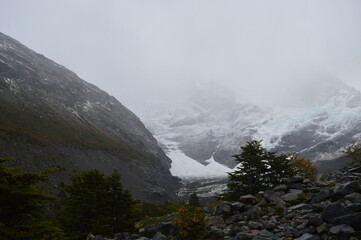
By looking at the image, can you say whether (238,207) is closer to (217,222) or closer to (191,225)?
(217,222)

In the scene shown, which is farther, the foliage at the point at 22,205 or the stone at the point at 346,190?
the stone at the point at 346,190

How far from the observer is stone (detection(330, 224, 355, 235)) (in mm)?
10320

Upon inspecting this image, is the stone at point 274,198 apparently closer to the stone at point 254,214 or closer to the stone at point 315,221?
the stone at point 254,214

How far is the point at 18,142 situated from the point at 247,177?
321 ft

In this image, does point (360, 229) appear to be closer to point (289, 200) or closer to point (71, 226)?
point (289, 200)

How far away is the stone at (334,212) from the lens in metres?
11.5

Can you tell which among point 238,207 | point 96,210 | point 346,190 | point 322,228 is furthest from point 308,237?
point 96,210

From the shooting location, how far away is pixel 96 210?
25234 mm

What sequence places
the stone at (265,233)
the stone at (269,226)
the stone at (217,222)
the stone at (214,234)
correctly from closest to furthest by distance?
1. the stone at (265,233)
2. the stone at (269,226)
3. the stone at (214,234)
4. the stone at (217,222)

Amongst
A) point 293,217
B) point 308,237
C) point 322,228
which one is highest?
point 293,217

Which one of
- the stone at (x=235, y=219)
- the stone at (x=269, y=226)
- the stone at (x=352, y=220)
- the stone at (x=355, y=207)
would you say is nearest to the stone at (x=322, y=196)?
the stone at (x=269, y=226)


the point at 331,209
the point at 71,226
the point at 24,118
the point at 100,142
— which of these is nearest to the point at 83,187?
the point at 71,226

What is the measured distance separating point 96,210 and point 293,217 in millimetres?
17320

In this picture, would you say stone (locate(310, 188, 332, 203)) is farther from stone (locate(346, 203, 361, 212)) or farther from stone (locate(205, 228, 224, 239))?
stone (locate(205, 228, 224, 239))
